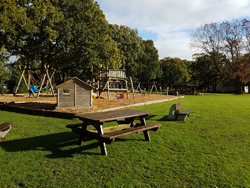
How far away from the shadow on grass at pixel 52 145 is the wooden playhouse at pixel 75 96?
219 inches

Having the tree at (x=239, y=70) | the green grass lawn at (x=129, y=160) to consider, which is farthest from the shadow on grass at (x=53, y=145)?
the tree at (x=239, y=70)

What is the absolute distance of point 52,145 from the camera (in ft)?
18.6

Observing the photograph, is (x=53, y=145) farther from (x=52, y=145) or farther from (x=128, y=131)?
(x=128, y=131)

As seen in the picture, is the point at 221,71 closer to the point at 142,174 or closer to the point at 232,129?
the point at 232,129

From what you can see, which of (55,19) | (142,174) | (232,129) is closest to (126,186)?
(142,174)

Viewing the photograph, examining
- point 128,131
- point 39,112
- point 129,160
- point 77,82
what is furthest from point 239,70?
point 129,160

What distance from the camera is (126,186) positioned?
3486 mm

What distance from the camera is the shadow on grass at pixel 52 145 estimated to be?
514 centimetres

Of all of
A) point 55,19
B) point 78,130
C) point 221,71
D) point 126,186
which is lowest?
point 126,186

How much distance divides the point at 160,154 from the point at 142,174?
1221 millimetres

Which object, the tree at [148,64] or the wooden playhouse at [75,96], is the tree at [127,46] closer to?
the tree at [148,64]

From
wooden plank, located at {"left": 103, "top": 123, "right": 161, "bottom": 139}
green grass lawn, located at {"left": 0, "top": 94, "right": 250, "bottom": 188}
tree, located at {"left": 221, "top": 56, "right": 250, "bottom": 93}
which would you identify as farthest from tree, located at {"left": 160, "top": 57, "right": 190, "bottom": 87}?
wooden plank, located at {"left": 103, "top": 123, "right": 161, "bottom": 139}

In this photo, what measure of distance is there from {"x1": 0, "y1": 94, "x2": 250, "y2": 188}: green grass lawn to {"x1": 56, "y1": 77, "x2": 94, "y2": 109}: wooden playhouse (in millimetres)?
4879

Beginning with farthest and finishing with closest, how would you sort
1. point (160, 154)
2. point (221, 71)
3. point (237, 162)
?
point (221, 71)
point (160, 154)
point (237, 162)
